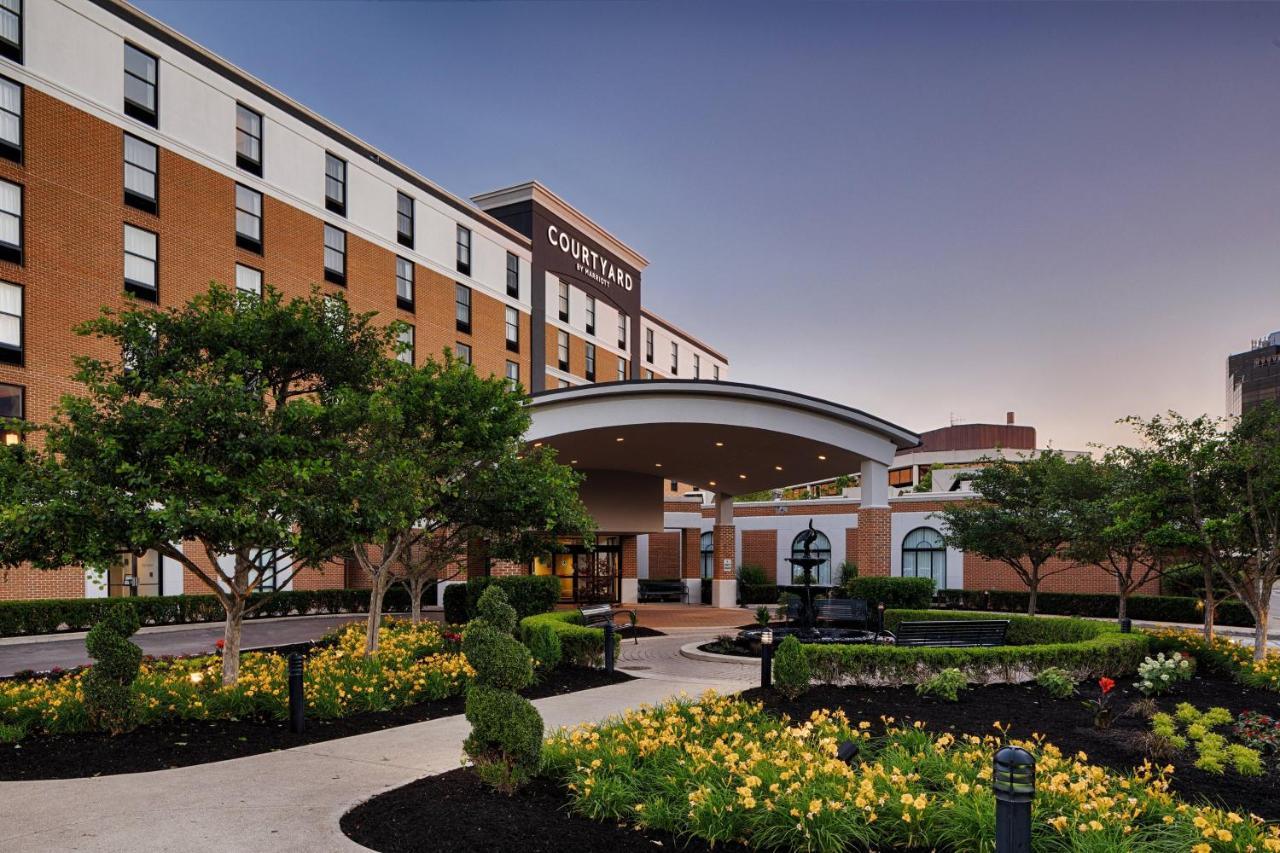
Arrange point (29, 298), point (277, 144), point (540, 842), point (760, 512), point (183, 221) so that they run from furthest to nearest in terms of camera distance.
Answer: point (760, 512) → point (277, 144) → point (183, 221) → point (29, 298) → point (540, 842)

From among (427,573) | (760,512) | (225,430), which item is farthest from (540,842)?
(760,512)

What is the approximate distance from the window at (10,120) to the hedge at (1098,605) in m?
35.7

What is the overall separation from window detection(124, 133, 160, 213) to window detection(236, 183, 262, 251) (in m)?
3.21

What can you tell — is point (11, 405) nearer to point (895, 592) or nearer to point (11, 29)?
point (11, 29)

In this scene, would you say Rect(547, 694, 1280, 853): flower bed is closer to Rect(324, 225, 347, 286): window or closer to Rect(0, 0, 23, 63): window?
Rect(0, 0, 23, 63): window

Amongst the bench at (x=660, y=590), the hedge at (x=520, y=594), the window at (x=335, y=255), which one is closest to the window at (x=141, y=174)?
the window at (x=335, y=255)

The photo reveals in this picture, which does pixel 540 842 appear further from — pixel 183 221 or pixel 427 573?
pixel 183 221

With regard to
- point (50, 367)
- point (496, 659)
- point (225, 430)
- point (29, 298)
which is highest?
point (29, 298)

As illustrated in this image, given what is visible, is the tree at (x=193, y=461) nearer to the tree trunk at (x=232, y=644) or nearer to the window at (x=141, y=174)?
the tree trunk at (x=232, y=644)

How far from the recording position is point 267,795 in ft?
25.4

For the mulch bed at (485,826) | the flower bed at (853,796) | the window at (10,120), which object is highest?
the window at (10,120)

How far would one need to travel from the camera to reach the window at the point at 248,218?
30781mm

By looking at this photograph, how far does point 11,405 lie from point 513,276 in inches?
967

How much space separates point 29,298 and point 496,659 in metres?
23.7
